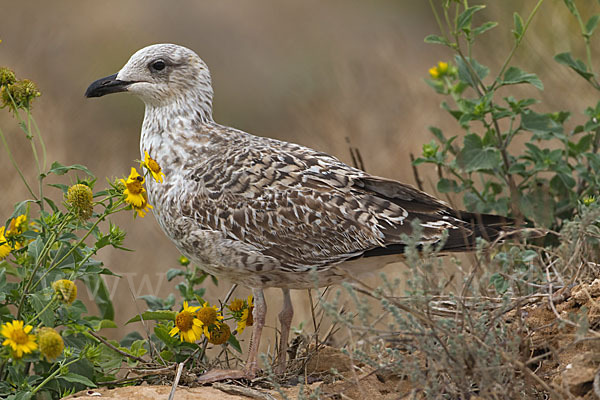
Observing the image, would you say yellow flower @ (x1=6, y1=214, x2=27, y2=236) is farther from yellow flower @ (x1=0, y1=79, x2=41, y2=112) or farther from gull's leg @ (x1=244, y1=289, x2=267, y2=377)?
gull's leg @ (x1=244, y1=289, x2=267, y2=377)

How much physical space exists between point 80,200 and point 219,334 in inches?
39.5

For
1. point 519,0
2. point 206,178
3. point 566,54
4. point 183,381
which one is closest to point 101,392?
point 183,381

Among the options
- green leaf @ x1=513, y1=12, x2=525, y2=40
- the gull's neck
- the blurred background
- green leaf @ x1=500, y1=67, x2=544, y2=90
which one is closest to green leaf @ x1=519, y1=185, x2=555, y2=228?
green leaf @ x1=500, y1=67, x2=544, y2=90

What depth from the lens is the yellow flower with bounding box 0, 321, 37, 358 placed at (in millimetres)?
2859

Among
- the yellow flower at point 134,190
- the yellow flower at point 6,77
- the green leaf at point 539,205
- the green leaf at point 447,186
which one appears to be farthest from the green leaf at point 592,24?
the yellow flower at point 6,77

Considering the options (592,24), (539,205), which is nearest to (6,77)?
(539,205)

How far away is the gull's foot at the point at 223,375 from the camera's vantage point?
146 inches

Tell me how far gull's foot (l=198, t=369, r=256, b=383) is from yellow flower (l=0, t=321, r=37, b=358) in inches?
39.5

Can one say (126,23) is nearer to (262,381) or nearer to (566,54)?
(566,54)

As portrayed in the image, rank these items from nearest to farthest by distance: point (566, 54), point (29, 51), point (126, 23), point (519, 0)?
point (566, 54) < point (29, 51) < point (519, 0) < point (126, 23)

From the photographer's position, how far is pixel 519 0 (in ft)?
29.5

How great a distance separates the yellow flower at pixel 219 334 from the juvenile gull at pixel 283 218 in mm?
143

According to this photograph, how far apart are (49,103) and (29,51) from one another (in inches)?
37.5

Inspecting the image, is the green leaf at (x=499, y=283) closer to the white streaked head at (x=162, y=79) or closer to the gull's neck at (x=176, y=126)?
the gull's neck at (x=176, y=126)
